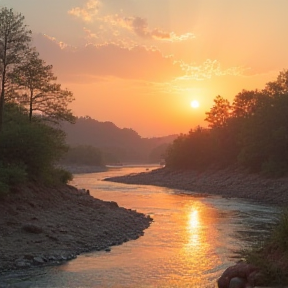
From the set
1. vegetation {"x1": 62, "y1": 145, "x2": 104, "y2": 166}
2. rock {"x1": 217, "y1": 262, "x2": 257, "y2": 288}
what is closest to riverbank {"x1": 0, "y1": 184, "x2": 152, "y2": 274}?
rock {"x1": 217, "y1": 262, "x2": 257, "y2": 288}

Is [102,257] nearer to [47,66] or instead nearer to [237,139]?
[47,66]

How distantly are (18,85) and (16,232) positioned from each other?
56.5 ft

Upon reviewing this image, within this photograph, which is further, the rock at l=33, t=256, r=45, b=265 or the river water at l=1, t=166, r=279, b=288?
the rock at l=33, t=256, r=45, b=265

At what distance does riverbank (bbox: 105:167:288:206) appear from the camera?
183 feet

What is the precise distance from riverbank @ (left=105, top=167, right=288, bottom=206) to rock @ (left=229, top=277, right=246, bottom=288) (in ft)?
112

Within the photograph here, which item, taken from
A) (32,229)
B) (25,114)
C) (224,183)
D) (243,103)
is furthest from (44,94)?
(243,103)

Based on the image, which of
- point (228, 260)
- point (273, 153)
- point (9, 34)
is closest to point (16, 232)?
point (228, 260)

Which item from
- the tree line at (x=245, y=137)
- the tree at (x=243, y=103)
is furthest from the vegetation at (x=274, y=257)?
the tree at (x=243, y=103)

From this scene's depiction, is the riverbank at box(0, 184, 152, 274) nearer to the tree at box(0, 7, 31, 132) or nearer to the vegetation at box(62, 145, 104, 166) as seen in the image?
the tree at box(0, 7, 31, 132)

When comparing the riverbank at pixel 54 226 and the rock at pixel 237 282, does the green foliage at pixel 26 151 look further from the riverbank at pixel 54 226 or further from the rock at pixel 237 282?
the rock at pixel 237 282

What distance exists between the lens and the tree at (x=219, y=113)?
307ft

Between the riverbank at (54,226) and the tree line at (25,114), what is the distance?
139cm

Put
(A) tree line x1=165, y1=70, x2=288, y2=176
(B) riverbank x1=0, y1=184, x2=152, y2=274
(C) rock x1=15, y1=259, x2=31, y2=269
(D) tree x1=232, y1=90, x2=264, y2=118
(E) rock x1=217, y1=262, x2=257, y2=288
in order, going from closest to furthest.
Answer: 1. (E) rock x1=217, y1=262, x2=257, y2=288
2. (C) rock x1=15, y1=259, x2=31, y2=269
3. (B) riverbank x1=0, y1=184, x2=152, y2=274
4. (A) tree line x1=165, y1=70, x2=288, y2=176
5. (D) tree x1=232, y1=90, x2=264, y2=118

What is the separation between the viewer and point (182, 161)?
9762 cm
